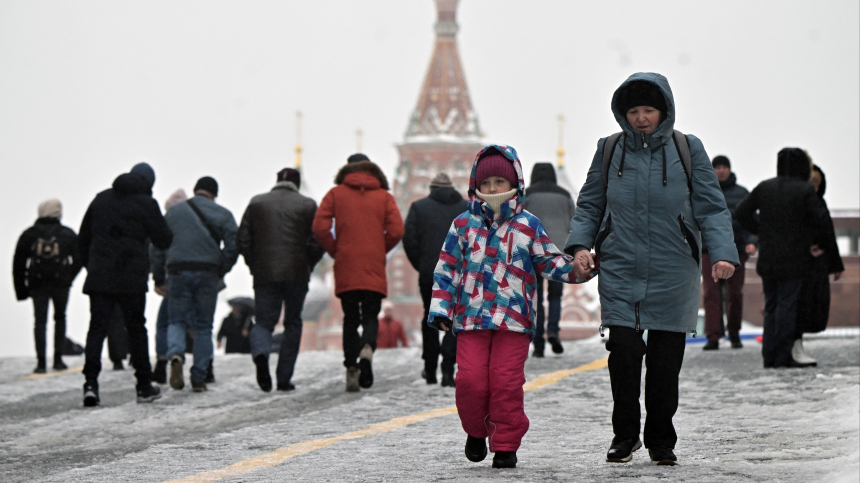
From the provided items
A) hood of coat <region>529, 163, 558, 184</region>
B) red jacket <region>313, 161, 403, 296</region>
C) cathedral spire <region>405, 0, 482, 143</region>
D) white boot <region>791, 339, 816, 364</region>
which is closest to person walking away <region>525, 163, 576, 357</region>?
hood of coat <region>529, 163, 558, 184</region>

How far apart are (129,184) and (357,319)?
6.22 ft

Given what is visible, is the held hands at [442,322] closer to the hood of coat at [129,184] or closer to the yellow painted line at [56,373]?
the hood of coat at [129,184]

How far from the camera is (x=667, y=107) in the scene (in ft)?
20.1

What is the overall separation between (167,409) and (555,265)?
14.3ft

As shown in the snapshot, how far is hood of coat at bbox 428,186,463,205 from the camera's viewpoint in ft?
34.4

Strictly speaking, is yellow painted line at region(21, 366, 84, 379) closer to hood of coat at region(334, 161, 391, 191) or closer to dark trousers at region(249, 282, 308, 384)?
dark trousers at region(249, 282, 308, 384)

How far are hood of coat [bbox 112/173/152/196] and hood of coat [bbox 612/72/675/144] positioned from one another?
4.84 meters

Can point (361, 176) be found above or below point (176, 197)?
above

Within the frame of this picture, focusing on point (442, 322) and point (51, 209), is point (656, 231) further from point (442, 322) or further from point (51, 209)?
point (51, 209)

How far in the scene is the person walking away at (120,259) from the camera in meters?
9.87

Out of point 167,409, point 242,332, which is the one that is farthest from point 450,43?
point 167,409

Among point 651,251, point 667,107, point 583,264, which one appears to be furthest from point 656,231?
point 667,107

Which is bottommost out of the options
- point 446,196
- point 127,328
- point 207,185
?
point 127,328

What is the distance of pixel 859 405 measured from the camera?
824 cm
